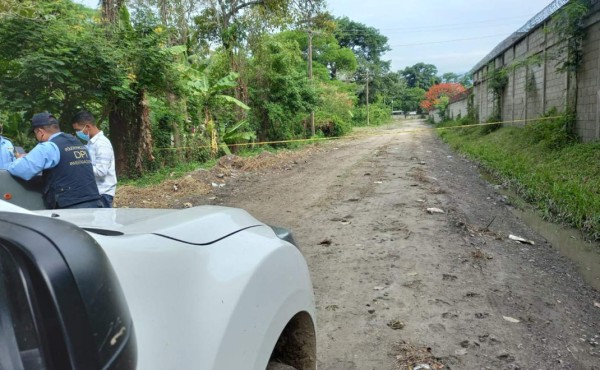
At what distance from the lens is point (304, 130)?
27.6 m

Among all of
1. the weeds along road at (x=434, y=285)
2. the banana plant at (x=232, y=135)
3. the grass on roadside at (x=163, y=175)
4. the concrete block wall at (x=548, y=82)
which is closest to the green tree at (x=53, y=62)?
the grass on roadside at (x=163, y=175)

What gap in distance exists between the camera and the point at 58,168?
3.79 metres

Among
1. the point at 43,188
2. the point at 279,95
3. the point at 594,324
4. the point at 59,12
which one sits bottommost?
the point at 594,324

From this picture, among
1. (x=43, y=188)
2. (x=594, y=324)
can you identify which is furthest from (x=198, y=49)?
(x=594, y=324)

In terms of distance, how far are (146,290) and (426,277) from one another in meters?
4.03

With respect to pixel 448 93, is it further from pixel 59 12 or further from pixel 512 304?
pixel 512 304

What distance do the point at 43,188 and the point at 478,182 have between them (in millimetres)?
9873

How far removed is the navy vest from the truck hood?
6.01ft

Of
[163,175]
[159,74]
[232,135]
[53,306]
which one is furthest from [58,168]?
[232,135]

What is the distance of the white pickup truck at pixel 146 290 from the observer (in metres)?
1.02

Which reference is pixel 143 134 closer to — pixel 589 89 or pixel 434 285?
pixel 434 285

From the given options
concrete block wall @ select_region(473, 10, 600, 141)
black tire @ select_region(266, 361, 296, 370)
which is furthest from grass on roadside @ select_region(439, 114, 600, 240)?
black tire @ select_region(266, 361, 296, 370)

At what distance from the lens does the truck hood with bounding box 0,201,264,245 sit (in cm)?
157

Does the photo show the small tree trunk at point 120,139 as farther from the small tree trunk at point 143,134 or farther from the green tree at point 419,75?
the green tree at point 419,75
